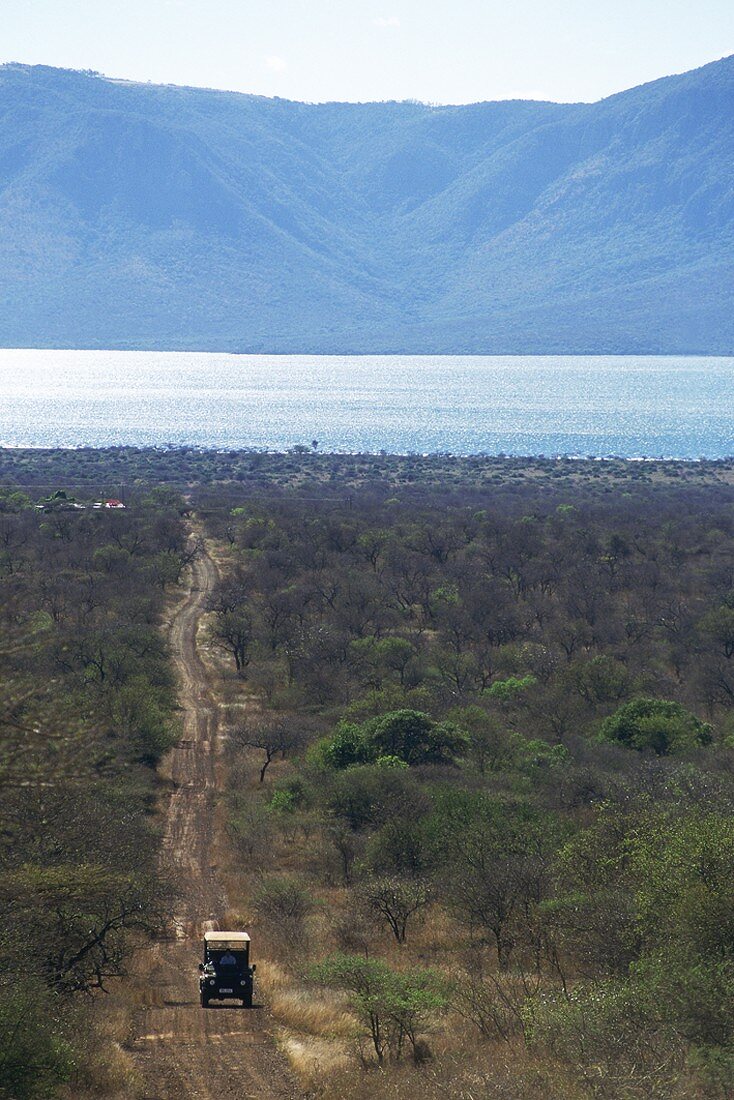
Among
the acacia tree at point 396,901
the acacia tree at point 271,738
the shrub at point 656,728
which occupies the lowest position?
the acacia tree at point 271,738

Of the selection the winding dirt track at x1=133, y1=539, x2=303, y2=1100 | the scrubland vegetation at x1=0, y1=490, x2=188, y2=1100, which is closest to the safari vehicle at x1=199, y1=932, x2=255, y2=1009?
the winding dirt track at x1=133, y1=539, x2=303, y2=1100

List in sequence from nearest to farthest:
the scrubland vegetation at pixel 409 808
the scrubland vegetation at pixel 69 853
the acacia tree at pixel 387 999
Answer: the scrubland vegetation at pixel 69 853 → the scrubland vegetation at pixel 409 808 → the acacia tree at pixel 387 999

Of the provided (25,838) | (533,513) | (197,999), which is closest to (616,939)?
(197,999)

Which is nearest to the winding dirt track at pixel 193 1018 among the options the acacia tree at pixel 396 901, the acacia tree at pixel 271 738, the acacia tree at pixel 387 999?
the acacia tree at pixel 387 999

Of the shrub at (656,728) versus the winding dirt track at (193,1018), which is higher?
the shrub at (656,728)

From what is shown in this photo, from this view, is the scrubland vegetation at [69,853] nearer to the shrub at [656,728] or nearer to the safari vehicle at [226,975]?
the safari vehicle at [226,975]

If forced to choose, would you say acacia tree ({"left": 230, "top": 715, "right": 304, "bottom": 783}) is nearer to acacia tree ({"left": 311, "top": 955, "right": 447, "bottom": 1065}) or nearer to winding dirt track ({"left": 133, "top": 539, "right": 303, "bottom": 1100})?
winding dirt track ({"left": 133, "top": 539, "right": 303, "bottom": 1100})

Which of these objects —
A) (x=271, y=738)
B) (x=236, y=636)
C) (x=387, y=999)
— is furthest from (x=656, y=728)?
(x=236, y=636)

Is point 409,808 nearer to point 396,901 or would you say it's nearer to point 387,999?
A: point 396,901
